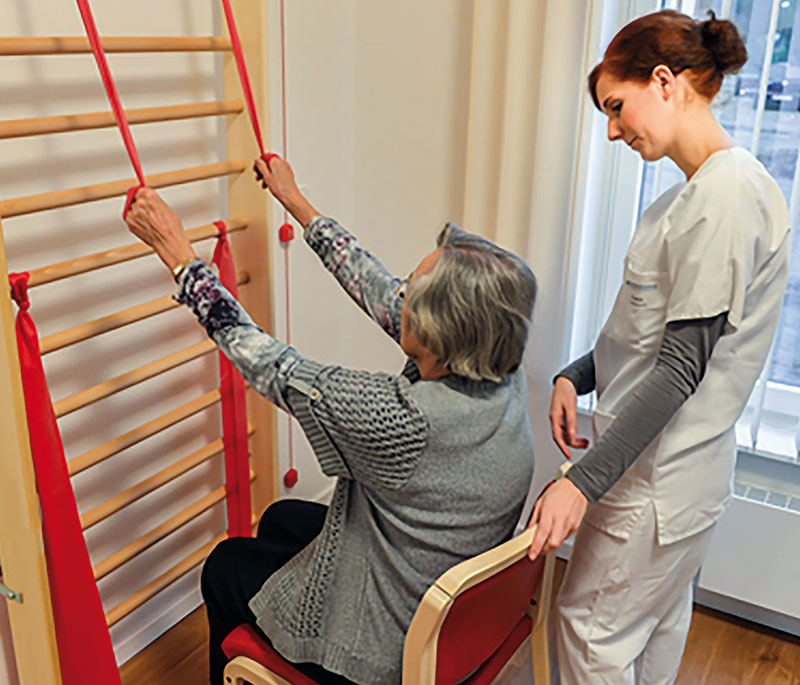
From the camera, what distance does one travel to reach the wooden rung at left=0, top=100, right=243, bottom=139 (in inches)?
53.6

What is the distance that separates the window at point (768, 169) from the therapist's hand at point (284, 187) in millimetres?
811

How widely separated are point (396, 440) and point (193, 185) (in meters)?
0.96

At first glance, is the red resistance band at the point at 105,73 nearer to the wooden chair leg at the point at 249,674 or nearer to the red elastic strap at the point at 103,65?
the red elastic strap at the point at 103,65

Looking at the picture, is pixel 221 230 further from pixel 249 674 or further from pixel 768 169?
pixel 768 169

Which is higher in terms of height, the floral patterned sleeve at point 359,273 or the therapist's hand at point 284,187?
the therapist's hand at point 284,187

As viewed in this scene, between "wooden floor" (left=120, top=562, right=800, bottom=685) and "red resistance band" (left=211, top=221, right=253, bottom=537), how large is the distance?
279 millimetres

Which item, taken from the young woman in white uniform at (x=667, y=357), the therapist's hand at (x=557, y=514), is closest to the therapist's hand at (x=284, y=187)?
the young woman in white uniform at (x=667, y=357)

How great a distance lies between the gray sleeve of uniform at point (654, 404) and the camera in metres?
1.30

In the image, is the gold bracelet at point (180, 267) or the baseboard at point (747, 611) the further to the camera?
the baseboard at point (747, 611)

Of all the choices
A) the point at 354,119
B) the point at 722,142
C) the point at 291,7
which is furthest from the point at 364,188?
the point at 722,142

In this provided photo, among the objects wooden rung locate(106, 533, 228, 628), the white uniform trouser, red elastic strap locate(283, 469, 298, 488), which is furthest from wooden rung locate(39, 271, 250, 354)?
the white uniform trouser

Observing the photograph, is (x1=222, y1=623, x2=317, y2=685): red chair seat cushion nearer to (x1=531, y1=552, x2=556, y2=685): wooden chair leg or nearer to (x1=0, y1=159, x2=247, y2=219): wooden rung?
→ (x1=531, y1=552, x2=556, y2=685): wooden chair leg

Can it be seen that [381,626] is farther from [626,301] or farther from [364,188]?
[364,188]

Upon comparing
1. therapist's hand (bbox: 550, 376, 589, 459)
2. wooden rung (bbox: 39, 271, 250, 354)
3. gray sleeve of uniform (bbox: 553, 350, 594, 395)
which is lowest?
therapist's hand (bbox: 550, 376, 589, 459)
